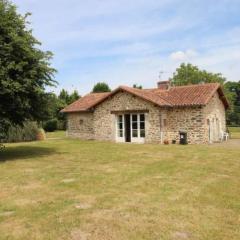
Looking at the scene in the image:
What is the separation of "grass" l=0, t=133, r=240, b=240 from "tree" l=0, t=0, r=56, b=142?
3446mm

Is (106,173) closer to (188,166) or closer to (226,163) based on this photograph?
(188,166)

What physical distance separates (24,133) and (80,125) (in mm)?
4827

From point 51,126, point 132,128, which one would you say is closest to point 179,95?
point 132,128

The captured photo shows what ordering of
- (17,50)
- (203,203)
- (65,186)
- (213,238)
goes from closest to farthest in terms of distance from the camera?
(213,238) < (203,203) < (65,186) < (17,50)

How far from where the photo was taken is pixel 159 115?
26.4 m

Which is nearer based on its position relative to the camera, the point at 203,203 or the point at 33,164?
the point at 203,203

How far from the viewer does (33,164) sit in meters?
15.5

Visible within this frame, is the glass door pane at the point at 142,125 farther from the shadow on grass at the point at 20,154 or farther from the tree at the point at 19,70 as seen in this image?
the tree at the point at 19,70

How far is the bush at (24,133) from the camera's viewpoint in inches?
1222

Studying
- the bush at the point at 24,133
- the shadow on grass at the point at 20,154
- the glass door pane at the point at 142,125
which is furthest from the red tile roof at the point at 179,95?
the shadow on grass at the point at 20,154

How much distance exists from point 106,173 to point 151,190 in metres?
3.17

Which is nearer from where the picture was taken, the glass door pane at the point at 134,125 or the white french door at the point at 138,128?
the white french door at the point at 138,128

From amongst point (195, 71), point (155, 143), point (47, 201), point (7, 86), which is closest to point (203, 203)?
point (47, 201)

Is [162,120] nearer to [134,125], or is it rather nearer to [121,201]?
[134,125]
